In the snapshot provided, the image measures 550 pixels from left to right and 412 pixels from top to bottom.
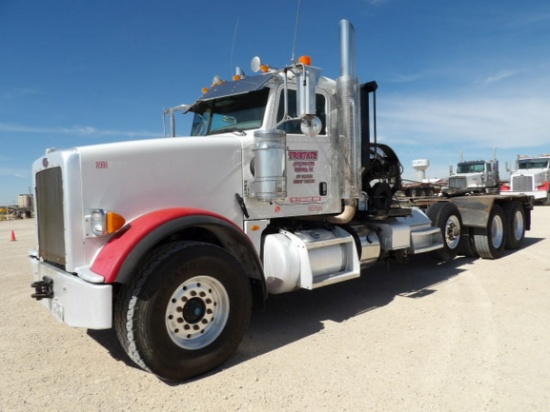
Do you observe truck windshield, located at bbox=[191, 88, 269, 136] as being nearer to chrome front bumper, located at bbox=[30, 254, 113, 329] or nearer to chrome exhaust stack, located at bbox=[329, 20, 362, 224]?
chrome exhaust stack, located at bbox=[329, 20, 362, 224]

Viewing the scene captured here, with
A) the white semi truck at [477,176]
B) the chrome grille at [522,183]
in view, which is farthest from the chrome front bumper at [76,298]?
the chrome grille at [522,183]

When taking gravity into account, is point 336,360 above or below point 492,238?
below

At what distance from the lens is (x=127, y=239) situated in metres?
3.30

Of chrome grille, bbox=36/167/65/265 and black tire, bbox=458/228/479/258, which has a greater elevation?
chrome grille, bbox=36/167/65/265

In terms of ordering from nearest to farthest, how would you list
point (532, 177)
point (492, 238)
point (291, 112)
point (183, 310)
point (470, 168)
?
1. point (183, 310)
2. point (291, 112)
3. point (492, 238)
4. point (470, 168)
5. point (532, 177)

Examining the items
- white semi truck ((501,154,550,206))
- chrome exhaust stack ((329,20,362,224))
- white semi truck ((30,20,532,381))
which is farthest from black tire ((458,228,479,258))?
white semi truck ((501,154,550,206))

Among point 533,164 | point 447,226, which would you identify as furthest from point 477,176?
point 447,226

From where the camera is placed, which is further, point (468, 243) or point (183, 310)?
point (468, 243)

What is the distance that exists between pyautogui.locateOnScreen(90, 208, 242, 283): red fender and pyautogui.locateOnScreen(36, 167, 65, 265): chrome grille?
534 mm

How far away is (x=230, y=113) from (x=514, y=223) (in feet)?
24.9

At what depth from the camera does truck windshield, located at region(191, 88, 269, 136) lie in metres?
4.64

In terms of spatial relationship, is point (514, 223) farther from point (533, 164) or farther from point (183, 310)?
point (533, 164)

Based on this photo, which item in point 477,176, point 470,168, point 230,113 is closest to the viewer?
point 230,113

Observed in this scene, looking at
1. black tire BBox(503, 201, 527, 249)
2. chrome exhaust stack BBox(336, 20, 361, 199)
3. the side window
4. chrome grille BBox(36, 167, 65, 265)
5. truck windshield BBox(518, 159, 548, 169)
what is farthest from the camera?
truck windshield BBox(518, 159, 548, 169)
